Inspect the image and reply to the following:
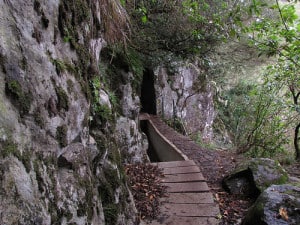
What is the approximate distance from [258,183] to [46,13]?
3.68 meters

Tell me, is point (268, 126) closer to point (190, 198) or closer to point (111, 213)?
point (190, 198)

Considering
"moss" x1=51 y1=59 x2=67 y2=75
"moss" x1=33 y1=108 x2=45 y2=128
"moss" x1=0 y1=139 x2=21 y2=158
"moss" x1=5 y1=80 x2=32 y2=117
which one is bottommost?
"moss" x1=0 y1=139 x2=21 y2=158

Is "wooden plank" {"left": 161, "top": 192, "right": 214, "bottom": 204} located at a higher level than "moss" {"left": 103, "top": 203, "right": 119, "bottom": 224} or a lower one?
lower

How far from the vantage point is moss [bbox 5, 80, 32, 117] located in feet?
5.08

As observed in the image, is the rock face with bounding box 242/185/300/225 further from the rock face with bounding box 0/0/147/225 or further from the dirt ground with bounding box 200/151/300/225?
the rock face with bounding box 0/0/147/225

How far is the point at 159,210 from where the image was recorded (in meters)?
3.57

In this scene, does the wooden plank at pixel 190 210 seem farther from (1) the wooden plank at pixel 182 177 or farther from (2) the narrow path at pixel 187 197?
(1) the wooden plank at pixel 182 177

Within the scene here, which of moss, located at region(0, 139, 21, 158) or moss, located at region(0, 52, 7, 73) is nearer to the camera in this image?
moss, located at region(0, 139, 21, 158)

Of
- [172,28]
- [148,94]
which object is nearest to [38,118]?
[172,28]

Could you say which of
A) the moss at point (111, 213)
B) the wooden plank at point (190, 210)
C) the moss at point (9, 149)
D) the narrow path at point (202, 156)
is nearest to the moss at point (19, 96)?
the moss at point (9, 149)

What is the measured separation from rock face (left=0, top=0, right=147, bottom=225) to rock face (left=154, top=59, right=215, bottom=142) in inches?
289

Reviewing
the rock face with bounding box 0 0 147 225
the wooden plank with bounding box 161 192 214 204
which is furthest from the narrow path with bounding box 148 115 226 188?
the rock face with bounding box 0 0 147 225

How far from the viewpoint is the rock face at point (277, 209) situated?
2.69 m

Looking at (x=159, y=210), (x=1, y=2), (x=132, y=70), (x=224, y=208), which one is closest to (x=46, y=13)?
(x=1, y=2)
